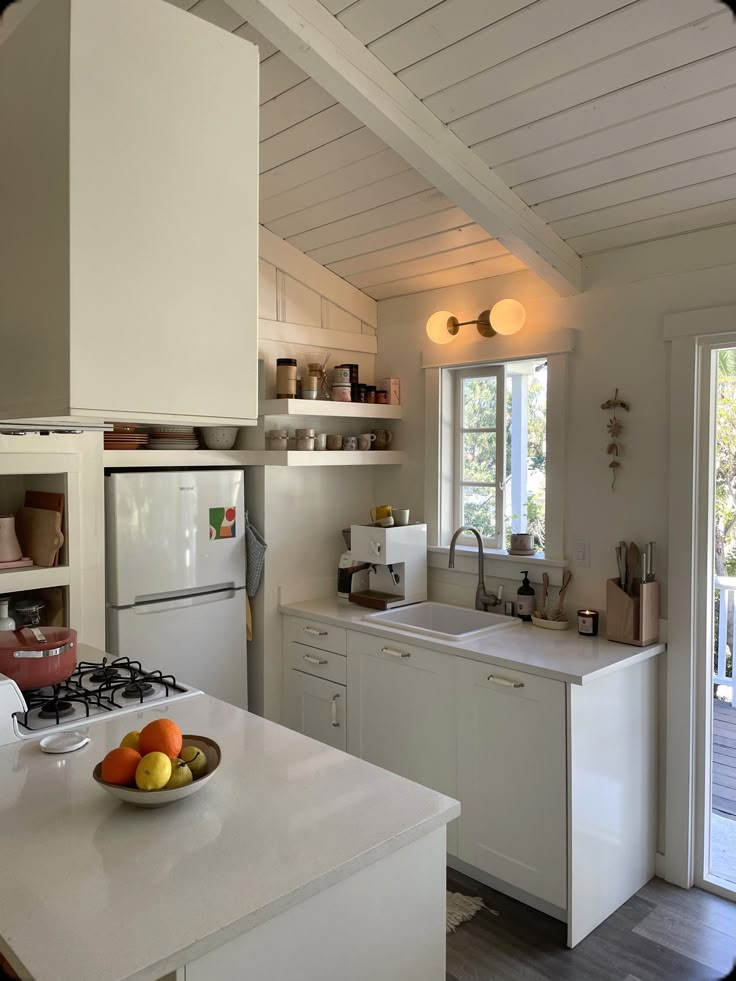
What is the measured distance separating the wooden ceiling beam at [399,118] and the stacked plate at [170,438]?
58.0 inches

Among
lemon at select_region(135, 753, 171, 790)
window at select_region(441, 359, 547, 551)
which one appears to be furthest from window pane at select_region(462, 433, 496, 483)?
lemon at select_region(135, 753, 171, 790)

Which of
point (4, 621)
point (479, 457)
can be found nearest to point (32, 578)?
point (4, 621)

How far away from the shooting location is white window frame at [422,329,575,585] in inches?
122

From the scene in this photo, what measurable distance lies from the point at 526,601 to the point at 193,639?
1.42 m

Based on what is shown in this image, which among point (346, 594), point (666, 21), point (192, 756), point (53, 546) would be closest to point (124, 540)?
point (53, 546)

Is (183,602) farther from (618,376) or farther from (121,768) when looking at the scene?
(618,376)

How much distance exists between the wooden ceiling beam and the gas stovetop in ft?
5.94

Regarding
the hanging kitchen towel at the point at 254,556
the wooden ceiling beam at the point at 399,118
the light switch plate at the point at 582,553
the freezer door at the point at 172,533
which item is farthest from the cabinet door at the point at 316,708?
the wooden ceiling beam at the point at 399,118

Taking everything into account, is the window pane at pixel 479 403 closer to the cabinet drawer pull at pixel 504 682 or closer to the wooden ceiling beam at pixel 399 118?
the wooden ceiling beam at pixel 399 118

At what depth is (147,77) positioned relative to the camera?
4.45 ft

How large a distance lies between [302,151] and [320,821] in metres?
2.37

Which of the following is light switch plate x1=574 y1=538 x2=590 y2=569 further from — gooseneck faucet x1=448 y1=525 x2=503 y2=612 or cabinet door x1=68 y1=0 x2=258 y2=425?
cabinet door x1=68 y1=0 x2=258 y2=425

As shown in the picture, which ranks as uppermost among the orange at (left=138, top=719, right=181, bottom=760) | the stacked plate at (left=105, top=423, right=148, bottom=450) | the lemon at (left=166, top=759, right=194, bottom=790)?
the stacked plate at (left=105, top=423, right=148, bottom=450)

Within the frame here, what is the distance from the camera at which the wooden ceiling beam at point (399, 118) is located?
214 centimetres
